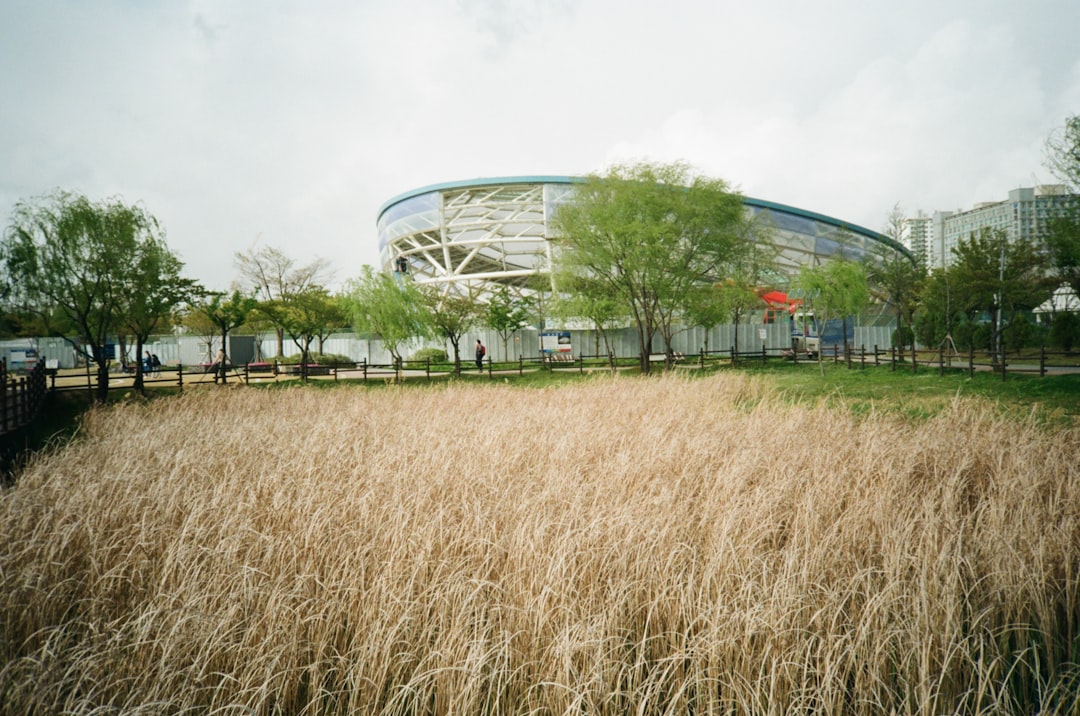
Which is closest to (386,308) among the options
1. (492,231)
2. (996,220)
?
(492,231)

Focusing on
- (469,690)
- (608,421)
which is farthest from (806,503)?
(608,421)

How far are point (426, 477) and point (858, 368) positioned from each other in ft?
72.4

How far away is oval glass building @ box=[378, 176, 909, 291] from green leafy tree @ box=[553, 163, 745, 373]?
84.4 feet

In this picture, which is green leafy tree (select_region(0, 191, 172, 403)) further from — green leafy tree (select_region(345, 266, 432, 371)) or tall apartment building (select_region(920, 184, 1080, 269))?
tall apartment building (select_region(920, 184, 1080, 269))

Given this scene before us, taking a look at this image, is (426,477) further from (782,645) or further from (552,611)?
(782,645)

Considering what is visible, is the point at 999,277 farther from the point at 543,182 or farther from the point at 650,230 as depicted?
the point at 543,182

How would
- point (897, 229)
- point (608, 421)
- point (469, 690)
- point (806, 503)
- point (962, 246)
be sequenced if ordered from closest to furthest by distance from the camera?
point (469, 690) → point (806, 503) → point (608, 421) → point (962, 246) → point (897, 229)

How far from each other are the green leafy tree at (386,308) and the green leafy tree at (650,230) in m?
12.0

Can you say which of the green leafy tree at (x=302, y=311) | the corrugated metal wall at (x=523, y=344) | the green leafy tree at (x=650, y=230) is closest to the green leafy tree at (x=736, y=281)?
the green leafy tree at (x=650, y=230)

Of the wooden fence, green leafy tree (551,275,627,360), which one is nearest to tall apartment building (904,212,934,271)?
green leafy tree (551,275,627,360)

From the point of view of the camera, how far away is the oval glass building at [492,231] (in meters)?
51.4

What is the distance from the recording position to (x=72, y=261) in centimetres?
1816

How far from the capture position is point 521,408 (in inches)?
402

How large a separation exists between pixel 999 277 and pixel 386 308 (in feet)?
105
